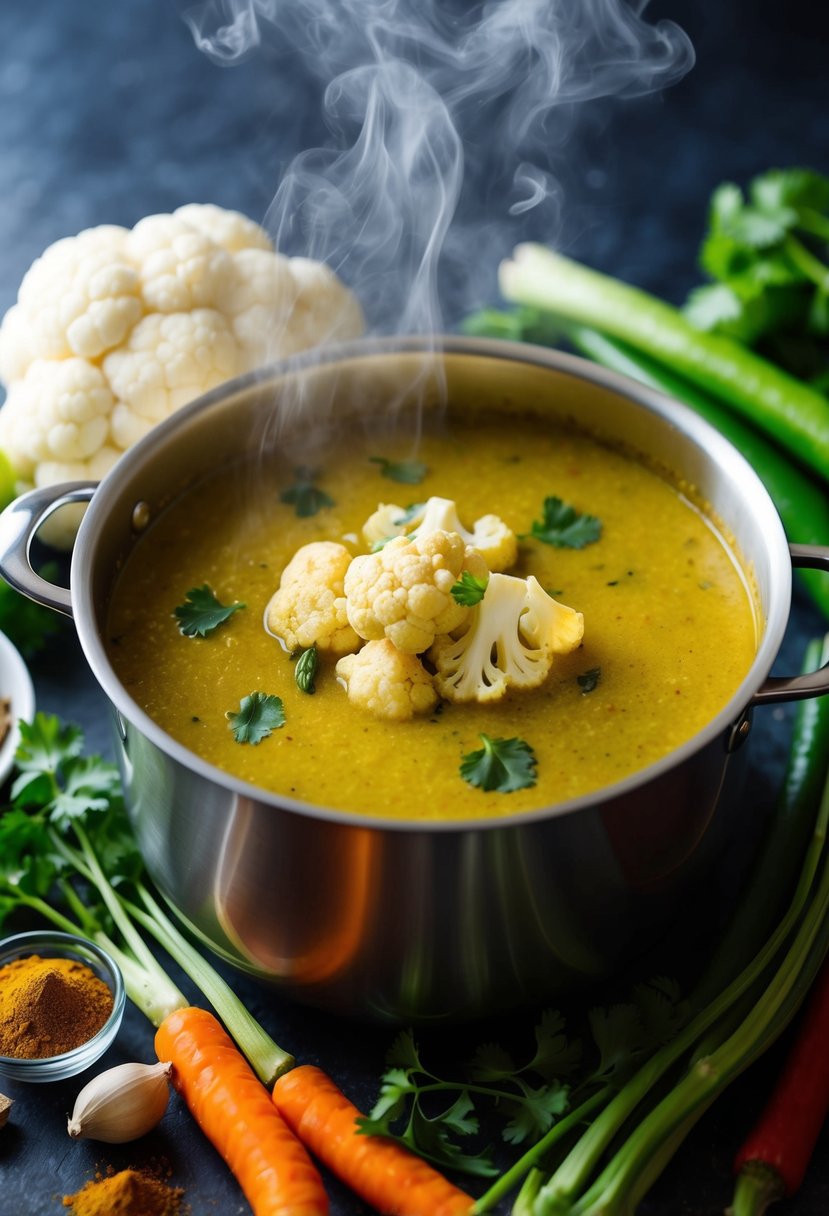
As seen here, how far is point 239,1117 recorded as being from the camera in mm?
2139

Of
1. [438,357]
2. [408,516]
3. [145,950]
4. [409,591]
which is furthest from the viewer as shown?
[438,357]

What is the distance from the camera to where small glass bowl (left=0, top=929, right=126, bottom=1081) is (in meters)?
2.20

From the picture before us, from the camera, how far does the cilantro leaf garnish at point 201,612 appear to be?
2477mm

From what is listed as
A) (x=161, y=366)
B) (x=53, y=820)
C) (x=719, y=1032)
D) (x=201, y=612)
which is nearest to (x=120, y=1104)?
(x=53, y=820)

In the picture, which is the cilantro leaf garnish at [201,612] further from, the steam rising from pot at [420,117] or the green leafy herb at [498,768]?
the steam rising from pot at [420,117]

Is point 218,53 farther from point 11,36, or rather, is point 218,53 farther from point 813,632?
point 813,632

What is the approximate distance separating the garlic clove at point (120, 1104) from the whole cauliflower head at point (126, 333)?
1377 mm

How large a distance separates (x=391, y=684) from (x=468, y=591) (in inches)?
7.9

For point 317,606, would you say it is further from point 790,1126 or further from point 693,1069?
point 790,1126

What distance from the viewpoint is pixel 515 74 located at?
3.50 metres

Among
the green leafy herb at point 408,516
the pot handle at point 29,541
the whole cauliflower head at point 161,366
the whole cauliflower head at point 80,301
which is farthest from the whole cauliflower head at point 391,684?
the whole cauliflower head at point 80,301

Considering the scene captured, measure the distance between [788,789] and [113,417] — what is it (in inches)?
66.1

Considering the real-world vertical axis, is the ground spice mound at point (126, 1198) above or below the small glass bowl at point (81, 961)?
below

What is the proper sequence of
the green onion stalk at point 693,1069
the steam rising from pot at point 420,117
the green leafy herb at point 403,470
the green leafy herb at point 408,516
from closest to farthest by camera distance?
the green onion stalk at point 693,1069 < the green leafy herb at point 408,516 < the green leafy herb at point 403,470 < the steam rising from pot at point 420,117
